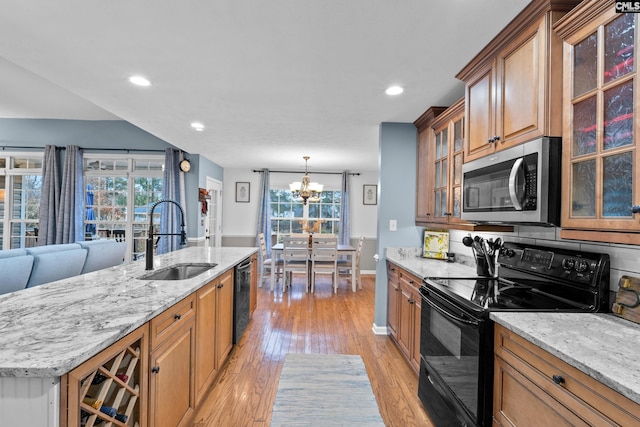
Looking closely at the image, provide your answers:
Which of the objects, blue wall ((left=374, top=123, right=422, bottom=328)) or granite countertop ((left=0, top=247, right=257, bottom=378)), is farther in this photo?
blue wall ((left=374, top=123, right=422, bottom=328))

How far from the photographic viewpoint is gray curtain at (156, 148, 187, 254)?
16.7 feet

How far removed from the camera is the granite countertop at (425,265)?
2339mm

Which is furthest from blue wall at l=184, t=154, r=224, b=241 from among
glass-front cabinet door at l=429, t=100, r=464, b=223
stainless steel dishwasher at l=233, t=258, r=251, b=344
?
glass-front cabinet door at l=429, t=100, r=464, b=223

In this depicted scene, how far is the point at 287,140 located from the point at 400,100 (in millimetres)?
1978

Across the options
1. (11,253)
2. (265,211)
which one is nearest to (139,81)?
(11,253)

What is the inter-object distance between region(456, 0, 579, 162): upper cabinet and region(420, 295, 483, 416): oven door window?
990mm

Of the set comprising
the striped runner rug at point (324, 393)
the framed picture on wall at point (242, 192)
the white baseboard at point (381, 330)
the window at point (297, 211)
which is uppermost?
the framed picture on wall at point (242, 192)

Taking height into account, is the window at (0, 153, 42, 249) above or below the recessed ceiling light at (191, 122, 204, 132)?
below

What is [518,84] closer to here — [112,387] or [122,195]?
[112,387]

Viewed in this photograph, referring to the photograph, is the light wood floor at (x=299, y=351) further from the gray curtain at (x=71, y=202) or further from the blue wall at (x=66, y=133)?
the blue wall at (x=66, y=133)

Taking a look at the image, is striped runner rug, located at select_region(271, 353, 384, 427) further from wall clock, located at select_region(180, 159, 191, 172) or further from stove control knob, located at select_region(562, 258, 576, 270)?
wall clock, located at select_region(180, 159, 191, 172)

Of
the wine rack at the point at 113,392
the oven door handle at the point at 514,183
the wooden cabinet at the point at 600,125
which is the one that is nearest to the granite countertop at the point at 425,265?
the oven door handle at the point at 514,183

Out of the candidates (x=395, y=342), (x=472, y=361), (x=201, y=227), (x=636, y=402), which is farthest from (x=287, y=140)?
(x=636, y=402)

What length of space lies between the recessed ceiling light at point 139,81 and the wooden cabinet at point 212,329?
1.67 m
